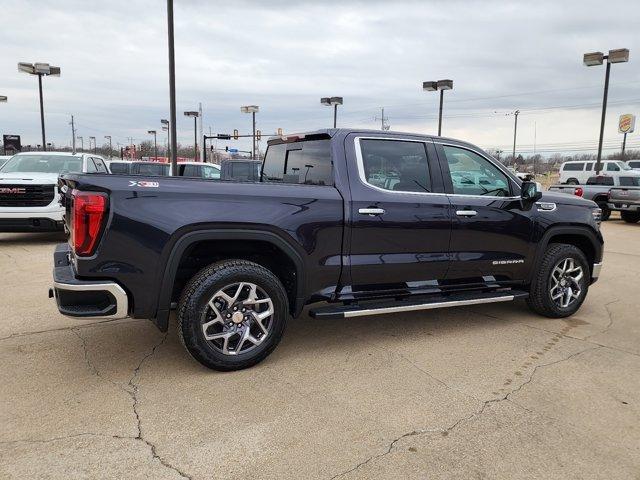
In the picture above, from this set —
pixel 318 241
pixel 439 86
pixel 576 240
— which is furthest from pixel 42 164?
pixel 439 86

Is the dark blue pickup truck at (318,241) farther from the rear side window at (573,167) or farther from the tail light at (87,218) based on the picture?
the rear side window at (573,167)

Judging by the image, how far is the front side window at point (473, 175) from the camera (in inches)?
184

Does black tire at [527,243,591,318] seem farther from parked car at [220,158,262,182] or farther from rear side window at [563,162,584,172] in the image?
rear side window at [563,162,584,172]

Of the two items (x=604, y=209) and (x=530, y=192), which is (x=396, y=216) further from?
(x=604, y=209)

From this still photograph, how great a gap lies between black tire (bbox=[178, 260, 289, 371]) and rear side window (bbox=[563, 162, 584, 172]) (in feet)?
106

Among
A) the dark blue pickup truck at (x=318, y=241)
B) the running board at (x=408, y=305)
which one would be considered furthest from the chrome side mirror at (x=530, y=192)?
the running board at (x=408, y=305)

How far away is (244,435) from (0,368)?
7.12 feet

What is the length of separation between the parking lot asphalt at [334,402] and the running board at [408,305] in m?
0.36

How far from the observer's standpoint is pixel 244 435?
294 cm

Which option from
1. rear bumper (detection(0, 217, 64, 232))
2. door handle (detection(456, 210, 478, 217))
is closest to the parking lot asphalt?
door handle (detection(456, 210, 478, 217))

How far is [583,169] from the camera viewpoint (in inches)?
1219

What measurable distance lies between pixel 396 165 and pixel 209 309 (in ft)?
6.71

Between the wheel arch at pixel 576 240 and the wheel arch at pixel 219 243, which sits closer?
the wheel arch at pixel 219 243

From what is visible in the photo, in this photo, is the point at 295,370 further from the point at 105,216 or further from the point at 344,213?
the point at 105,216
